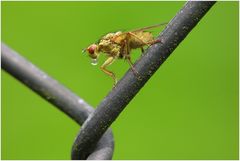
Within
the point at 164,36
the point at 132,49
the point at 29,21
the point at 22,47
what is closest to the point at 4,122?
the point at 22,47

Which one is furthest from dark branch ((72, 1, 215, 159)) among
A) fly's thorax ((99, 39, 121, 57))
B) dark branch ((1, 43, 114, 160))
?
fly's thorax ((99, 39, 121, 57))

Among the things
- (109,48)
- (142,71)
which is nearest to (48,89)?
(109,48)

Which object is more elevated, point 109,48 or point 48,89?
point 109,48

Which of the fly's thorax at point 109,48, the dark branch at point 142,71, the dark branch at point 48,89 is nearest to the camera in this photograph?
the dark branch at point 142,71

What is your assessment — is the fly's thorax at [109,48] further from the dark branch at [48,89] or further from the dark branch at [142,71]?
the dark branch at [142,71]

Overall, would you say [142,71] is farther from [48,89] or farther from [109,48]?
[109,48]

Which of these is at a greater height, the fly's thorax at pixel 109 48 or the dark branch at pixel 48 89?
the fly's thorax at pixel 109 48

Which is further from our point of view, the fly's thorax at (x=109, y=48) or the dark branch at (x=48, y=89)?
the fly's thorax at (x=109, y=48)

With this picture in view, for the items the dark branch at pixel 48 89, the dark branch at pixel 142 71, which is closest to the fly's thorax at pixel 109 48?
the dark branch at pixel 48 89

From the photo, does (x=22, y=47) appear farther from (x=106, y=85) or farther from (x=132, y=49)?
(x=132, y=49)
